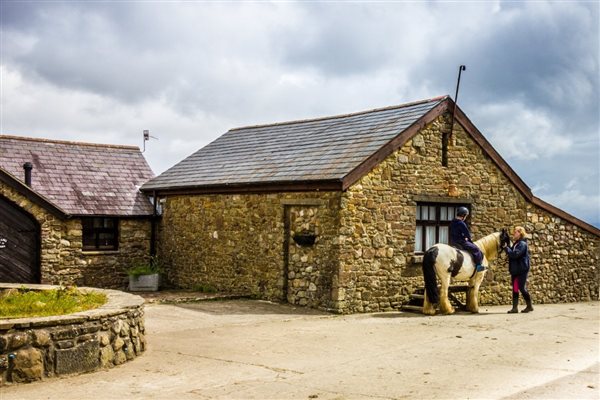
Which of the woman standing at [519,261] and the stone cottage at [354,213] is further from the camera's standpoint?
the woman standing at [519,261]

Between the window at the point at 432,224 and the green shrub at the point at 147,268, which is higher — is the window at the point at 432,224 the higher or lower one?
the higher one

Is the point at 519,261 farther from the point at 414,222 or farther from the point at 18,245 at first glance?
the point at 18,245

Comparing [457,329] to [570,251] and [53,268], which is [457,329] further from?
[53,268]

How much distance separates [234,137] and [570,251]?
1133 centimetres

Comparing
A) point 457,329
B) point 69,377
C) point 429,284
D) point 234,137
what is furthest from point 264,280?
point 69,377

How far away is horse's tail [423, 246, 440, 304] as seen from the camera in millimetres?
15641

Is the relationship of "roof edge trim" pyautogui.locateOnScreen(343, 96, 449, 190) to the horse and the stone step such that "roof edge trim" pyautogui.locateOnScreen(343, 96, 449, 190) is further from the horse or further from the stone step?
the stone step

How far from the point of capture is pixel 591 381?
9156mm

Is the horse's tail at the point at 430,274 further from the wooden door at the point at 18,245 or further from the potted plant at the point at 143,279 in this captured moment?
the wooden door at the point at 18,245

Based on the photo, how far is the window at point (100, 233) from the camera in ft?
69.3

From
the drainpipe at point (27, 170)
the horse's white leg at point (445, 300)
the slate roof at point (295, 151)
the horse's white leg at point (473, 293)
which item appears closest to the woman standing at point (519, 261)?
the horse's white leg at point (473, 293)

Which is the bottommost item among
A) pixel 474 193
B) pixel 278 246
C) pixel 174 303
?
pixel 174 303

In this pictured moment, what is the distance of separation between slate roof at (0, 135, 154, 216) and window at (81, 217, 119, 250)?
16.6 inches

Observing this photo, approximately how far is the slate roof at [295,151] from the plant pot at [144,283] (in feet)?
9.18
